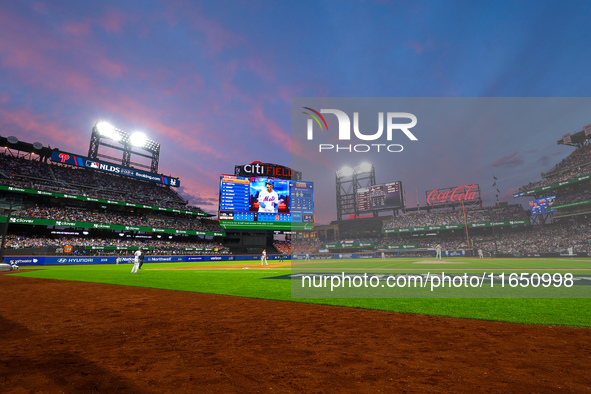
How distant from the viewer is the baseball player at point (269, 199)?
4678 cm

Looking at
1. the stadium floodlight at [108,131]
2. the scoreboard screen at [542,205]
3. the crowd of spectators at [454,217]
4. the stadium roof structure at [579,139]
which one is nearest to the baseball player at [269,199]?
the stadium floodlight at [108,131]

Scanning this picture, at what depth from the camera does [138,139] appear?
55.3 metres

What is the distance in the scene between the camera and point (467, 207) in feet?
192

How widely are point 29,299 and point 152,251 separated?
35.0m

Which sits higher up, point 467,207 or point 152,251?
point 467,207

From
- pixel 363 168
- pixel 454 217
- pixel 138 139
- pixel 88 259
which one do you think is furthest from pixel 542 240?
pixel 138 139

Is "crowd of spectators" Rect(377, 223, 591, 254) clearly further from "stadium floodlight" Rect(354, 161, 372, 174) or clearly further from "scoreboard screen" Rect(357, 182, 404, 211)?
"stadium floodlight" Rect(354, 161, 372, 174)

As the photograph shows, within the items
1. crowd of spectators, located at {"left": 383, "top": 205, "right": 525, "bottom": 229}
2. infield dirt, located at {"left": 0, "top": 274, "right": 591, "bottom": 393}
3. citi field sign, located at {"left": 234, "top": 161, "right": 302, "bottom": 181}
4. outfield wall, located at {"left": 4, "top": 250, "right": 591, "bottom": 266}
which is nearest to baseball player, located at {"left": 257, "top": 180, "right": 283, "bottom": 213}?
citi field sign, located at {"left": 234, "top": 161, "right": 302, "bottom": 181}

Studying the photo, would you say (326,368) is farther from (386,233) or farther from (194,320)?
(386,233)

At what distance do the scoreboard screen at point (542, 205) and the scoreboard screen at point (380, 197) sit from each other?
78.0 feet

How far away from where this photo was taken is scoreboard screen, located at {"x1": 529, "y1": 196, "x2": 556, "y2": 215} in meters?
42.5

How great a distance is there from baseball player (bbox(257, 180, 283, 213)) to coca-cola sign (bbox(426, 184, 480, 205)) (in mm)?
37465

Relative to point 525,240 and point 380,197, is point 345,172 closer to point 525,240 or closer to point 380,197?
point 380,197

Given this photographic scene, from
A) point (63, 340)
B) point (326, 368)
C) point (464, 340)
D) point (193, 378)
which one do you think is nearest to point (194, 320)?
point (63, 340)
